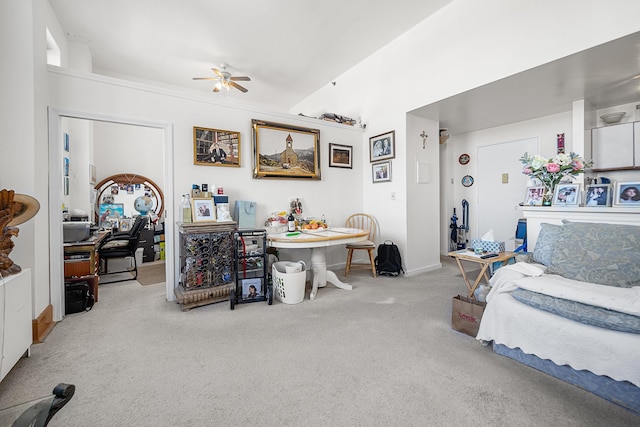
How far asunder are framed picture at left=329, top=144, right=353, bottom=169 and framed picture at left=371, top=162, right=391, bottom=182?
1.29 ft

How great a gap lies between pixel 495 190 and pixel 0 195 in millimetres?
5968

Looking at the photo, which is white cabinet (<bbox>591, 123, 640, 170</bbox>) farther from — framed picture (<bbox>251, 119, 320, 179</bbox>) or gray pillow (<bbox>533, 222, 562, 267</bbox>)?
framed picture (<bbox>251, 119, 320, 179</bbox>)

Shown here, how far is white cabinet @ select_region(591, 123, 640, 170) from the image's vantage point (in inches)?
130

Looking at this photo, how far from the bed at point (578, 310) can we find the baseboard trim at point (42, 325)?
11.1 feet

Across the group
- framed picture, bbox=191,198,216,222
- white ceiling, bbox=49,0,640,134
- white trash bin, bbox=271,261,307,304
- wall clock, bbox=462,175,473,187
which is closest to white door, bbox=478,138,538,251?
wall clock, bbox=462,175,473,187

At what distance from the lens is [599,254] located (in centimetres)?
194

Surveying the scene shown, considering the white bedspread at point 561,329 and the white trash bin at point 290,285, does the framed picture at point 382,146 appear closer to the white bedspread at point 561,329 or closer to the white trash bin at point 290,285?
the white trash bin at point 290,285

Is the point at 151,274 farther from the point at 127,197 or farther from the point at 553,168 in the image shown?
the point at 553,168

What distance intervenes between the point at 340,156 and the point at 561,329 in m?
3.43

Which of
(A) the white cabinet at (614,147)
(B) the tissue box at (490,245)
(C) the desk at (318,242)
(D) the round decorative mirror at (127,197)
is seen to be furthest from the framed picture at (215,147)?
(A) the white cabinet at (614,147)

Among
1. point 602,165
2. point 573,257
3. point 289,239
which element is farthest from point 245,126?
point 602,165

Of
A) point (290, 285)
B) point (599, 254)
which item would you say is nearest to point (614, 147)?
point (599, 254)

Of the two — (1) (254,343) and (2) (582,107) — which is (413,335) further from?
(2) (582,107)

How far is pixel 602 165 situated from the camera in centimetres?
348
